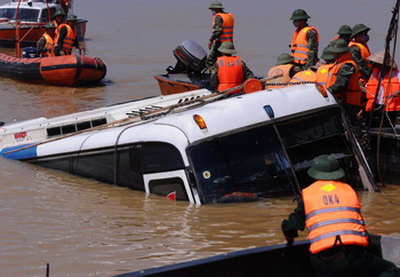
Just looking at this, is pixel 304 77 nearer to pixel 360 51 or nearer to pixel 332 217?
pixel 360 51

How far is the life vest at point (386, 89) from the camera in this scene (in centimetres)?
1045

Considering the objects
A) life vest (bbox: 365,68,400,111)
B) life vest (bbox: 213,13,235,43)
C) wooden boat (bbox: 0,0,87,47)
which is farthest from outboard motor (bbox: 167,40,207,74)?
wooden boat (bbox: 0,0,87,47)

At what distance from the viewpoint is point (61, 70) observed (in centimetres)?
1984

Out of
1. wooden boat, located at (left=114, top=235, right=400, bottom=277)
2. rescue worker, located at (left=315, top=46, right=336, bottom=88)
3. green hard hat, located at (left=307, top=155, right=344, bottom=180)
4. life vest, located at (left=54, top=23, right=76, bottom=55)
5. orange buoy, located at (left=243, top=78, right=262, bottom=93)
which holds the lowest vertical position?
wooden boat, located at (left=114, top=235, right=400, bottom=277)

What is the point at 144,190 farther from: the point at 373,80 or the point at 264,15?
the point at 264,15

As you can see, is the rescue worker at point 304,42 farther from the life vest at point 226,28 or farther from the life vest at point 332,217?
the life vest at point 332,217

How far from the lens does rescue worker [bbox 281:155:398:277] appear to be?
18.2 feet

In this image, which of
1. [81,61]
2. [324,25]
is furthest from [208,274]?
[324,25]

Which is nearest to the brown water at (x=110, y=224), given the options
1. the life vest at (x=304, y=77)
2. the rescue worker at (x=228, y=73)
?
the life vest at (x=304, y=77)

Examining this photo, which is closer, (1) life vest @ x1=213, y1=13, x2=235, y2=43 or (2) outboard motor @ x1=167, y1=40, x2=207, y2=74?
(1) life vest @ x1=213, y1=13, x2=235, y2=43

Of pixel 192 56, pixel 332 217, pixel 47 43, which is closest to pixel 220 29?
pixel 192 56

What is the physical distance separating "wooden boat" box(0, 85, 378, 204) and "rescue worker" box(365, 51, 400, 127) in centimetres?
134

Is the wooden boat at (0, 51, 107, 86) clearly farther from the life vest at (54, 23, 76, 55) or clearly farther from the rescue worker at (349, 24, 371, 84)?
the rescue worker at (349, 24, 371, 84)

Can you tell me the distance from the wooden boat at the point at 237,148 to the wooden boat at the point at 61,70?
10.4 meters
